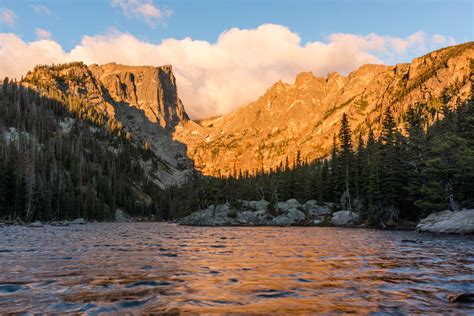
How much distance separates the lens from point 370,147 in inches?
3957

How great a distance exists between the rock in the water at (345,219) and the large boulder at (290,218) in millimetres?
10615

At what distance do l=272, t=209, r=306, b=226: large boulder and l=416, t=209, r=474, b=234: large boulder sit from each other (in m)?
38.5

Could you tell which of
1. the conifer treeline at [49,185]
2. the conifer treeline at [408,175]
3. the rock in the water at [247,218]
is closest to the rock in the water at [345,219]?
the conifer treeline at [408,175]

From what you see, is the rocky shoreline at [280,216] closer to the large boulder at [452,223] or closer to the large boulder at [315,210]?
the large boulder at [315,210]

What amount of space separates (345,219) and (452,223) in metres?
31.1

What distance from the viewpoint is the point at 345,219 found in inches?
3054

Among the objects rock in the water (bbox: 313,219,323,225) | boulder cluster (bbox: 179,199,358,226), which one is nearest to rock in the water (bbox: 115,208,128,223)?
boulder cluster (bbox: 179,199,358,226)

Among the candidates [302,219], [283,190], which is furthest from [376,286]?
[283,190]

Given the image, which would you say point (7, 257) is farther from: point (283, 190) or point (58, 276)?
point (283, 190)

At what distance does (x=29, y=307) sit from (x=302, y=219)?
82.0 m

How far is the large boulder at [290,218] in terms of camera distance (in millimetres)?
88750

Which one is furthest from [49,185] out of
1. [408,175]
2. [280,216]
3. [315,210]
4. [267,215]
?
[408,175]

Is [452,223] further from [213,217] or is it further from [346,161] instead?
[213,217]

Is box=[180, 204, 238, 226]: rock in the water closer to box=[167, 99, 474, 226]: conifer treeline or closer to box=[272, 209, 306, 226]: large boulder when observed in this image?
box=[167, 99, 474, 226]: conifer treeline
